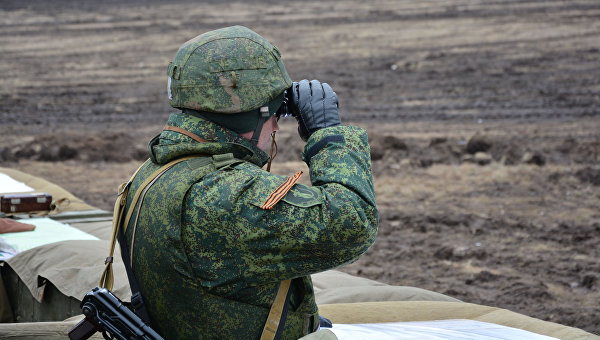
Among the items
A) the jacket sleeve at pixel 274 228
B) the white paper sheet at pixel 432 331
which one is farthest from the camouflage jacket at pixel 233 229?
the white paper sheet at pixel 432 331

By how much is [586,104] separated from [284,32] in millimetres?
8773

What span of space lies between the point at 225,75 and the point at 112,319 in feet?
2.39

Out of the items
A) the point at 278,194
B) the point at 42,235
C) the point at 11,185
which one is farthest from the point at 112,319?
the point at 11,185

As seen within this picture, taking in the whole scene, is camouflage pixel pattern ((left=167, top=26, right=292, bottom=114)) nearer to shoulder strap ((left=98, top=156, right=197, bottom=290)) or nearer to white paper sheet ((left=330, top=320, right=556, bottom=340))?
shoulder strap ((left=98, top=156, right=197, bottom=290))

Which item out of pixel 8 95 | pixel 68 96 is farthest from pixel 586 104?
pixel 8 95

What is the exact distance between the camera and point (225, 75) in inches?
83.3

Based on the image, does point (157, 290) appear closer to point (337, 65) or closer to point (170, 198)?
point (170, 198)

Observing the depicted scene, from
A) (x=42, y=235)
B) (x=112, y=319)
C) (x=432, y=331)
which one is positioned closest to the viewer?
(x=112, y=319)

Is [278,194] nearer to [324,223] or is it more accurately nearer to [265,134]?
[324,223]

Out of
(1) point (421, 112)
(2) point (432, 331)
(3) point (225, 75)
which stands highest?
(3) point (225, 75)

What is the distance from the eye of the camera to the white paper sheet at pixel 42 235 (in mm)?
4078

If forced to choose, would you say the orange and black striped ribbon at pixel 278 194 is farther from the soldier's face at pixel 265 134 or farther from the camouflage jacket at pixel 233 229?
the soldier's face at pixel 265 134

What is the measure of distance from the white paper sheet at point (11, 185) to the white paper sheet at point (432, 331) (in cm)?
325

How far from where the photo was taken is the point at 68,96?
577 inches
